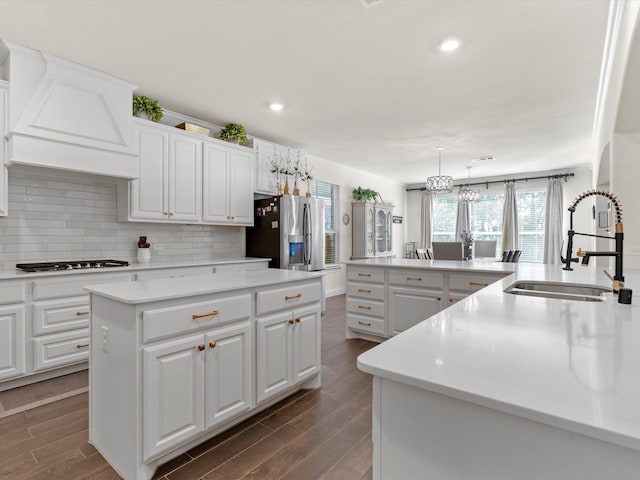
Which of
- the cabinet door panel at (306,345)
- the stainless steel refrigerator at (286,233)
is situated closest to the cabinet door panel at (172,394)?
the cabinet door panel at (306,345)

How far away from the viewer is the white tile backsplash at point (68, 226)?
3037mm

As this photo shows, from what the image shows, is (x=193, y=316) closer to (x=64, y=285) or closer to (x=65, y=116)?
(x=64, y=285)

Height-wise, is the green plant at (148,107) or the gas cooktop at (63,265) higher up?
the green plant at (148,107)

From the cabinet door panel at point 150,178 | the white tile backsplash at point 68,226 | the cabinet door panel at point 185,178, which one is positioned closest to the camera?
the white tile backsplash at point 68,226

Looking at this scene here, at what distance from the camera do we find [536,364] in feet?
2.53

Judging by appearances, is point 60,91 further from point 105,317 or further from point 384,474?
point 384,474

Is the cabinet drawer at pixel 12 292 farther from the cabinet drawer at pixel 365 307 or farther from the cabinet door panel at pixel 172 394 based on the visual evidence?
the cabinet drawer at pixel 365 307

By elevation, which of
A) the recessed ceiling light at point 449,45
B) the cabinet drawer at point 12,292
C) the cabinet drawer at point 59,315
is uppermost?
the recessed ceiling light at point 449,45

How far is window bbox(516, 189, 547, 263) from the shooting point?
7.58 meters

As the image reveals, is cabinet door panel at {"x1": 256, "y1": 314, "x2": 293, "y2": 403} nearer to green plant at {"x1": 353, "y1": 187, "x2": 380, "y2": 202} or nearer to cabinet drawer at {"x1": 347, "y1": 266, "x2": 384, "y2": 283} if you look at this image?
cabinet drawer at {"x1": 347, "y1": 266, "x2": 384, "y2": 283}

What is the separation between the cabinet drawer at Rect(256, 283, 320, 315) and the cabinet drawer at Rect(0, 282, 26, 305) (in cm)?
200

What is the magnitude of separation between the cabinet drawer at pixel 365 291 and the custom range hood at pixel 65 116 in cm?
256

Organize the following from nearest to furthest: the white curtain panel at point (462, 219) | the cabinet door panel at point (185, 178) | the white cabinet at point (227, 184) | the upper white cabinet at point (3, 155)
→ the upper white cabinet at point (3, 155)
the cabinet door panel at point (185, 178)
the white cabinet at point (227, 184)
the white curtain panel at point (462, 219)

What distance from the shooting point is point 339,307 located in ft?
18.4
